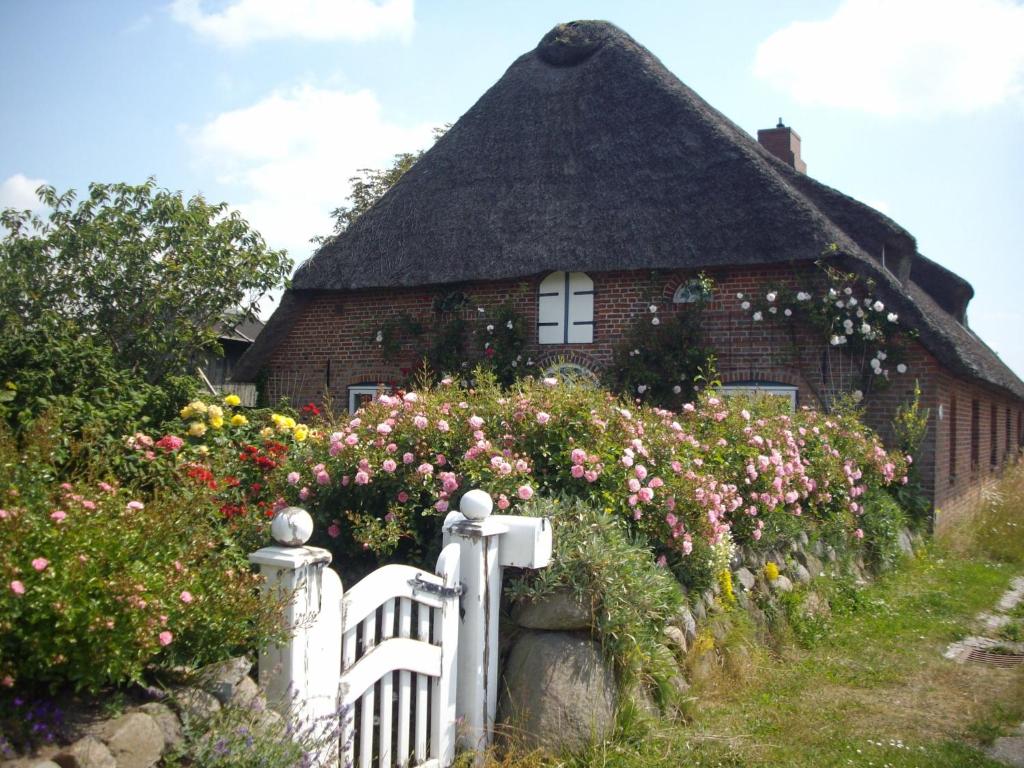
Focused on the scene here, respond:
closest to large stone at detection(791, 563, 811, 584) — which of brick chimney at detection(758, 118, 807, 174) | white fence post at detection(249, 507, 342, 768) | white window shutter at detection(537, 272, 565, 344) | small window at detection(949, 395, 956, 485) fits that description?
white fence post at detection(249, 507, 342, 768)

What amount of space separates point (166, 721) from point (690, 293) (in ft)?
31.7

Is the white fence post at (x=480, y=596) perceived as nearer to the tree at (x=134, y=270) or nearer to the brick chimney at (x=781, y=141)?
the tree at (x=134, y=270)

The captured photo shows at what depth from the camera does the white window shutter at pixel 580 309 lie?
12.1 metres

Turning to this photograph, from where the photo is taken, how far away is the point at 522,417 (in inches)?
203

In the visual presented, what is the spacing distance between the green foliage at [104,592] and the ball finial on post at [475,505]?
43.6 inches

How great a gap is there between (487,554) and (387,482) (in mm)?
1001

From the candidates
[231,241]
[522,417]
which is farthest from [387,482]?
[231,241]

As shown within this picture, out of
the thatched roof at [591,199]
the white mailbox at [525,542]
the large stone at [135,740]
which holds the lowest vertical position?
the large stone at [135,740]

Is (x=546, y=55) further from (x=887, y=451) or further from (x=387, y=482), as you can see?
(x=387, y=482)

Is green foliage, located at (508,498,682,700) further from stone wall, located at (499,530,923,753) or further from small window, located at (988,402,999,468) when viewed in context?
small window, located at (988,402,999,468)

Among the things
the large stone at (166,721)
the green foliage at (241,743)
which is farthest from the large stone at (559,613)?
the large stone at (166,721)

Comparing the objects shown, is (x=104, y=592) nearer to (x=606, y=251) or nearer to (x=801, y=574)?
(x=801, y=574)

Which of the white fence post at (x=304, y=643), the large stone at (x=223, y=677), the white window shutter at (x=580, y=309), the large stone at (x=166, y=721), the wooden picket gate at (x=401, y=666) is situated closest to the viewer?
the large stone at (x=166, y=721)

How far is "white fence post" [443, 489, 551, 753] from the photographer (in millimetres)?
3973
